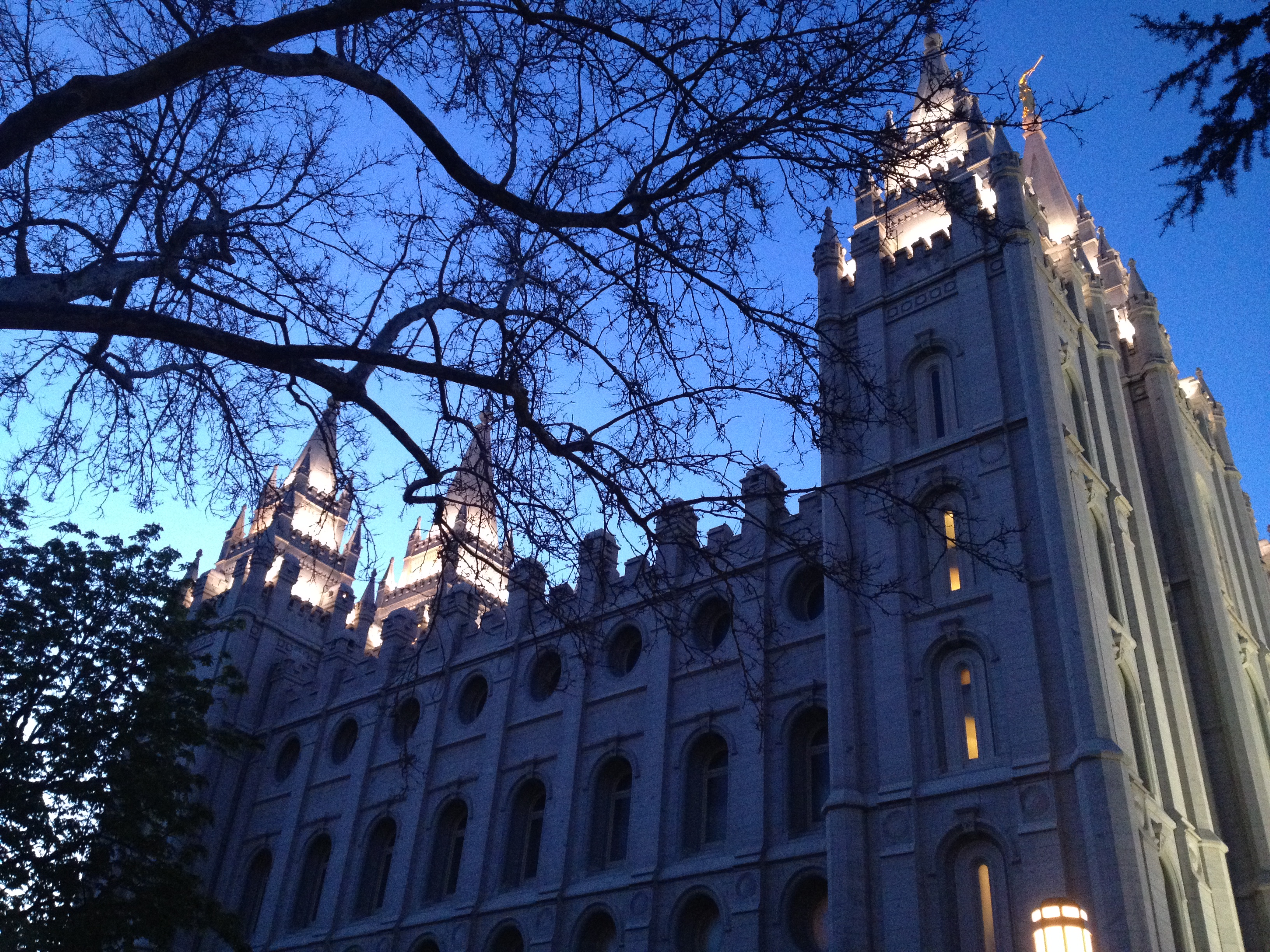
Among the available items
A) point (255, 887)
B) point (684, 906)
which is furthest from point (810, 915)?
point (255, 887)

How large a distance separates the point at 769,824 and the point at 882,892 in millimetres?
3346

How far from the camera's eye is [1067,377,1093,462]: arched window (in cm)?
2153

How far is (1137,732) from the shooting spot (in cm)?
1872

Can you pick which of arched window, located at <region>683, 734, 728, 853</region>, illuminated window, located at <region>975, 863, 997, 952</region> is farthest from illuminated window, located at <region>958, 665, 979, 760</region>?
arched window, located at <region>683, 734, 728, 853</region>

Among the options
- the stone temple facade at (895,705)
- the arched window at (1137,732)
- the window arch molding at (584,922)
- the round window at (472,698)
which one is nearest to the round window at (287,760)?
the stone temple facade at (895,705)

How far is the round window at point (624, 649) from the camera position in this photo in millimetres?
24688

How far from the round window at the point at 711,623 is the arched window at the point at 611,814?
2.86 m

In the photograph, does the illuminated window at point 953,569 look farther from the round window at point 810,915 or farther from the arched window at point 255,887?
the arched window at point 255,887

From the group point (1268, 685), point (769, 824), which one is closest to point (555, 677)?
point (769, 824)

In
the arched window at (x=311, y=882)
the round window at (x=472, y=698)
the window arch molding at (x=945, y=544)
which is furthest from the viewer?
the arched window at (x=311, y=882)

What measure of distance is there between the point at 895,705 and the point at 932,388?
6701 mm

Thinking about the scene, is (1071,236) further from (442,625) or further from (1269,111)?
(1269,111)

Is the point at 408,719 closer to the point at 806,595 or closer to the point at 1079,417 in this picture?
the point at 806,595

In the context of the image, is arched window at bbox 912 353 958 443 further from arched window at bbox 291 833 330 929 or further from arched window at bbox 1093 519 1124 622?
arched window at bbox 291 833 330 929
